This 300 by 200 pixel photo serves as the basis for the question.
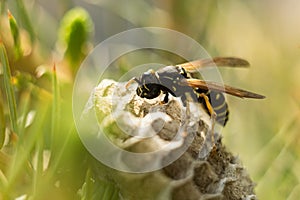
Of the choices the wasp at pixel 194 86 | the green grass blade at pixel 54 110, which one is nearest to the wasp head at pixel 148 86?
the wasp at pixel 194 86

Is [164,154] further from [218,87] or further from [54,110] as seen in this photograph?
[218,87]

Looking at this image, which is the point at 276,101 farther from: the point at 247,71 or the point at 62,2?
the point at 62,2

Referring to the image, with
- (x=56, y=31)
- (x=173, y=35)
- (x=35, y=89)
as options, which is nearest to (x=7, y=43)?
(x=35, y=89)

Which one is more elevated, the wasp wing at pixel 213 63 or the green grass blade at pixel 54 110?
the green grass blade at pixel 54 110

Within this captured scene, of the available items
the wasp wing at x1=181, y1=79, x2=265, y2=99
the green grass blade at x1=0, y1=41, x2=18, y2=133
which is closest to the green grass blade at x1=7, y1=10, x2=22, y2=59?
the green grass blade at x1=0, y1=41, x2=18, y2=133

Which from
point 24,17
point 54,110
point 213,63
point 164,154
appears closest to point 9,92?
point 54,110

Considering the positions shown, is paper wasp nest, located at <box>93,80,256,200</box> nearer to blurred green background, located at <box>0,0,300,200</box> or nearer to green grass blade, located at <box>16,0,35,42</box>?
blurred green background, located at <box>0,0,300,200</box>

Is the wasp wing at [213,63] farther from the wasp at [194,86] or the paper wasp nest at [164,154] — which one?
the paper wasp nest at [164,154]
